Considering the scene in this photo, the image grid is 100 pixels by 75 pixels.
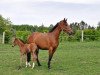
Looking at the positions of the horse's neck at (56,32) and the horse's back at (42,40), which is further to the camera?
the horse's neck at (56,32)

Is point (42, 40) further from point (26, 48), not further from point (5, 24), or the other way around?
point (5, 24)

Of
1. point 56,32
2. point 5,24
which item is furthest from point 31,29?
point 56,32

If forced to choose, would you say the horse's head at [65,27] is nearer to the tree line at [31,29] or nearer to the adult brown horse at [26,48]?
the adult brown horse at [26,48]

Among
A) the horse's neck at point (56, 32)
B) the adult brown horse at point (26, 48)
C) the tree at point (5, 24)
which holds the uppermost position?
the tree at point (5, 24)

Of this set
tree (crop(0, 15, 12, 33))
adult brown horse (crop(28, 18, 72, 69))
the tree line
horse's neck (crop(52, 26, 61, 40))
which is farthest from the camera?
tree (crop(0, 15, 12, 33))

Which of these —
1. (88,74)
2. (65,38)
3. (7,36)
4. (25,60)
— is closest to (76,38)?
(65,38)

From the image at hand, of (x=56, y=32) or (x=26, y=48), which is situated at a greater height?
(x=56, y=32)

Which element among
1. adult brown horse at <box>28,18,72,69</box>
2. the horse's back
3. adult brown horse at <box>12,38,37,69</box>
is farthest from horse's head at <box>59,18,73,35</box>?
adult brown horse at <box>12,38,37,69</box>

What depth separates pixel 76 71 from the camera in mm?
13789

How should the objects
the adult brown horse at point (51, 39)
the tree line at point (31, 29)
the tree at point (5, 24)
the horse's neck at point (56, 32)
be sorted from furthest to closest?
the tree at point (5, 24) → the tree line at point (31, 29) → the horse's neck at point (56, 32) → the adult brown horse at point (51, 39)

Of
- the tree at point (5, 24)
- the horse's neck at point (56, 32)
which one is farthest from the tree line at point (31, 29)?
the horse's neck at point (56, 32)

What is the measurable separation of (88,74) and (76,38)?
25.2m

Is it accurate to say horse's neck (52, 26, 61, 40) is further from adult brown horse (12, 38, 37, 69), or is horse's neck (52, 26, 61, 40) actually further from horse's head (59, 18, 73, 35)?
adult brown horse (12, 38, 37, 69)

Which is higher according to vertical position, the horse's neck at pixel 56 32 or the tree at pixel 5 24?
the tree at pixel 5 24
